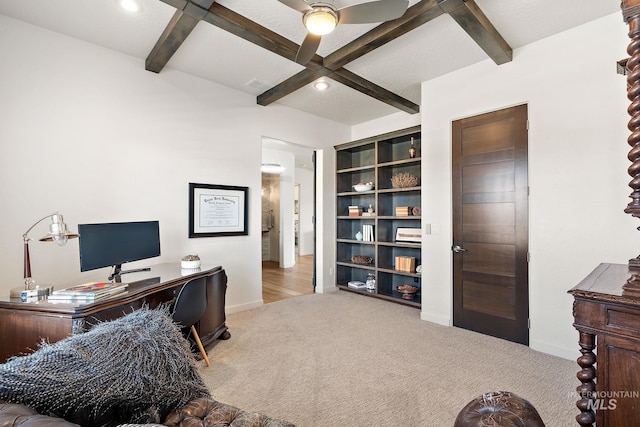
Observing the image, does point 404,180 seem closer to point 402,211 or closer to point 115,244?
point 402,211

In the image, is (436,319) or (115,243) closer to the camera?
(115,243)

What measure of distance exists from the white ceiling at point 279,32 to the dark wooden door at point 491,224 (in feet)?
2.41

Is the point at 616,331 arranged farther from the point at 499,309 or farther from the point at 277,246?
the point at 277,246

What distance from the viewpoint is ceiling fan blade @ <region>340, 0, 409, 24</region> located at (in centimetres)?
191

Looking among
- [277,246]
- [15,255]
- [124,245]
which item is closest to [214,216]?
[124,245]

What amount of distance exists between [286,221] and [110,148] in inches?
188

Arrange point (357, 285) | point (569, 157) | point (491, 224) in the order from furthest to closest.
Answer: point (357, 285) < point (491, 224) < point (569, 157)

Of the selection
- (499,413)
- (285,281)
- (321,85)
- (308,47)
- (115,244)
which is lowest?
(285,281)

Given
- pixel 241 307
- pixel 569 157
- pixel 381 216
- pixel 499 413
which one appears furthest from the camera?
pixel 381 216

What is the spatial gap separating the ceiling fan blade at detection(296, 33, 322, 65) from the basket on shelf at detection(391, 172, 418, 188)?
7.70 feet

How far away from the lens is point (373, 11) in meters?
1.98

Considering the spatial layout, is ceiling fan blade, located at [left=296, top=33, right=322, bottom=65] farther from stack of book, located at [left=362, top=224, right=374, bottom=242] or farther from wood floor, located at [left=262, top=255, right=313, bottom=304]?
wood floor, located at [left=262, top=255, right=313, bottom=304]

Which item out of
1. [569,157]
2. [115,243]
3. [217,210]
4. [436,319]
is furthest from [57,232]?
[569,157]

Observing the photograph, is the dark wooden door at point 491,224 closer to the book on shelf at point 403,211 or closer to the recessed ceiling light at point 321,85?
the book on shelf at point 403,211
